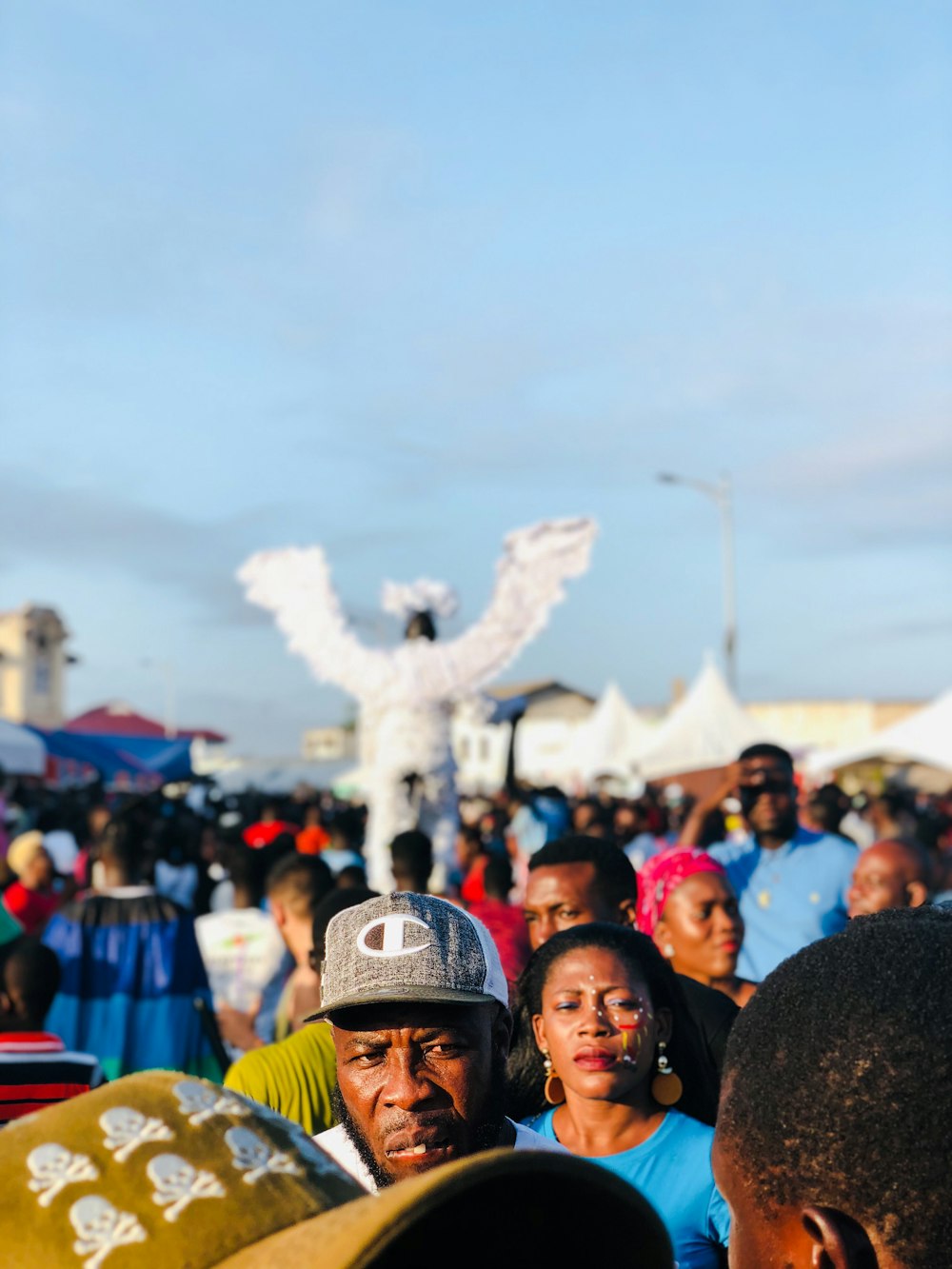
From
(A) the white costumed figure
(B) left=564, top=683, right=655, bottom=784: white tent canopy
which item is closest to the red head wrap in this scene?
(A) the white costumed figure

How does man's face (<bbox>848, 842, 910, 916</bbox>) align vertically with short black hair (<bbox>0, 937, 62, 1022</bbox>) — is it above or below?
above

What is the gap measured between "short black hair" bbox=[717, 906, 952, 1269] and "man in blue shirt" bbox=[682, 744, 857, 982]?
379 cm

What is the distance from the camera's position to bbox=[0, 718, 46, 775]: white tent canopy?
14680 mm

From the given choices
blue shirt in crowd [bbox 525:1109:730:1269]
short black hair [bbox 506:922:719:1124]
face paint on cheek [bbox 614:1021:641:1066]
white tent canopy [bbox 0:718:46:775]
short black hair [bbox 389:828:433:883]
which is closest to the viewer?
blue shirt in crowd [bbox 525:1109:730:1269]

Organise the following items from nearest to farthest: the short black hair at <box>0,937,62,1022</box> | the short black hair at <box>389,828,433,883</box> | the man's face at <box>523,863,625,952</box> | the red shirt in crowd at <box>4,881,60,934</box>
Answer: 1. the man's face at <box>523,863,625,952</box>
2. the short black hair at <box>0,937,62,1022</box>
3. the short black hair at <box>389,828,433,883</box>
4. the red shirt in crowd at <box>4,881,60,934</box>

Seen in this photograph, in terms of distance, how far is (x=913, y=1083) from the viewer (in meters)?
1.13

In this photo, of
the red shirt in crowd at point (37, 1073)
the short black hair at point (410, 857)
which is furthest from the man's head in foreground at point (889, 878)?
the red shirt in crowd at point (37, 1073)

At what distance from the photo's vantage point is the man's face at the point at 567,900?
377 cm

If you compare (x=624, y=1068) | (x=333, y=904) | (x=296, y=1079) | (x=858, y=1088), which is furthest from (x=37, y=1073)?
(x=858, y=1088)

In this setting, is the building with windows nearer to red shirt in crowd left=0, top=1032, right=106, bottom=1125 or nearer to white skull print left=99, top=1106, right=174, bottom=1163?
red shirt in crowd left=0, top=1032, right=106, bottom=1125

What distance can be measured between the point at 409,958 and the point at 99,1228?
4.56 feet

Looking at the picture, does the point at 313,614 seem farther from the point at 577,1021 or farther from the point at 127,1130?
the point at 127,1130

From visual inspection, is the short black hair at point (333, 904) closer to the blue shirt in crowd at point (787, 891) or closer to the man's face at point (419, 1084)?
the man's face at point (419, 1084)

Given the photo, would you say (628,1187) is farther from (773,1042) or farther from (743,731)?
(743,731)
